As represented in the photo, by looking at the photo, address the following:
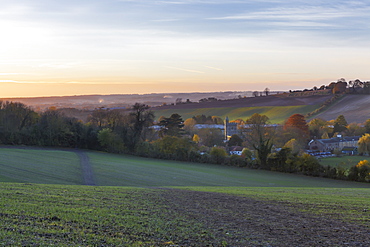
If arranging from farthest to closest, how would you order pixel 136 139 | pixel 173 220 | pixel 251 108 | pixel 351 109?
pixel 251 108
pixel 351 109
pixel 136 139
pixel 173 220

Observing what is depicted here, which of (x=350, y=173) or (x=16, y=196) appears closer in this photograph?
(x=16, y=196)

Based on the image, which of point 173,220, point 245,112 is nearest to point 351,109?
point 245,112

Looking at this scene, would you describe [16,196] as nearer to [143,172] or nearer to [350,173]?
[143,172]

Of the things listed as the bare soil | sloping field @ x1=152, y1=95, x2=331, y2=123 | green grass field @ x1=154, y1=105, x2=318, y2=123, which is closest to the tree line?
the bare soil

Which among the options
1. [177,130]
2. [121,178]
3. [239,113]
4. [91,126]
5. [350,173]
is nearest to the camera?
[121,178]

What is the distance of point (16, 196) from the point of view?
1391 centimetres

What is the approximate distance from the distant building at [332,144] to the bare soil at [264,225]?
6997 centimetres

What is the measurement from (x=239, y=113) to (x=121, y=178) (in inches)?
3939

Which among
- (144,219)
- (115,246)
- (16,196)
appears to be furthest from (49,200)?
(115,246)

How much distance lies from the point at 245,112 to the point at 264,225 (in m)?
119

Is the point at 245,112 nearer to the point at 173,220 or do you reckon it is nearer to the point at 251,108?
the point at 251,108

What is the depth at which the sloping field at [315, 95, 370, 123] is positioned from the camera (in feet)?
350

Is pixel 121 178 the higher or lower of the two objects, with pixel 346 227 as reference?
lower

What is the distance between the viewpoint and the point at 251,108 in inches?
5167
